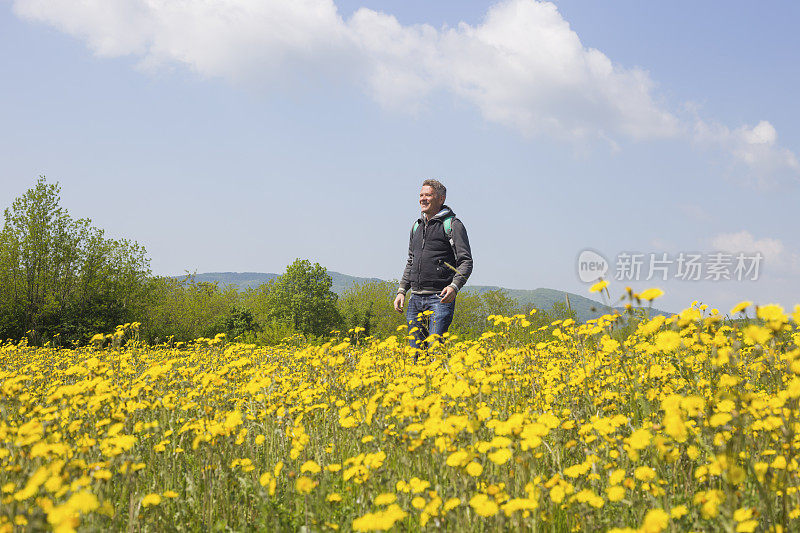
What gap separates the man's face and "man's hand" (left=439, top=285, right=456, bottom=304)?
4.11ft

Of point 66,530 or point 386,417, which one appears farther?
point 386,417

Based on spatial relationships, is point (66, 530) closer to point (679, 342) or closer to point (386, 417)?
point (386, 417)

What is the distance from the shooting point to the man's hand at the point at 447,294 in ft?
21.4

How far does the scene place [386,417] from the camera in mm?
3527

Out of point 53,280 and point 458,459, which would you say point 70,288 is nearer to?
point 53,280

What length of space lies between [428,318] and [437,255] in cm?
89

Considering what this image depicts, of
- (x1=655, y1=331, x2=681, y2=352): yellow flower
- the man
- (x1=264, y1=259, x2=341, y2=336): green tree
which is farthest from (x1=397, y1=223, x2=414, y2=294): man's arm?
(x1=264, y1=259, x2=341, y2=336): green tree

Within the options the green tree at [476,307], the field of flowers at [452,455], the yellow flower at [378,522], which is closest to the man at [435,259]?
the field of flowers at [452,455]

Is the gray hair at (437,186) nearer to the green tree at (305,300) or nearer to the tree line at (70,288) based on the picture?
the tree line at (70,288)

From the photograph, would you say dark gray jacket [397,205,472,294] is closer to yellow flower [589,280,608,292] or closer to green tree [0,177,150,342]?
yellow flower [589,280,608,292]

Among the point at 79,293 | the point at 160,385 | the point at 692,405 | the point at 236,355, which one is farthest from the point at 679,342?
the point at 79,293

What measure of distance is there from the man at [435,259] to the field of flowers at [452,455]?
6.79 feet

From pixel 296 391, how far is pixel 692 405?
3.17 meters

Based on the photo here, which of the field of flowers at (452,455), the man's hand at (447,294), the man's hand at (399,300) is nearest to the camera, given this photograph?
the field of flowers at (452,455)
